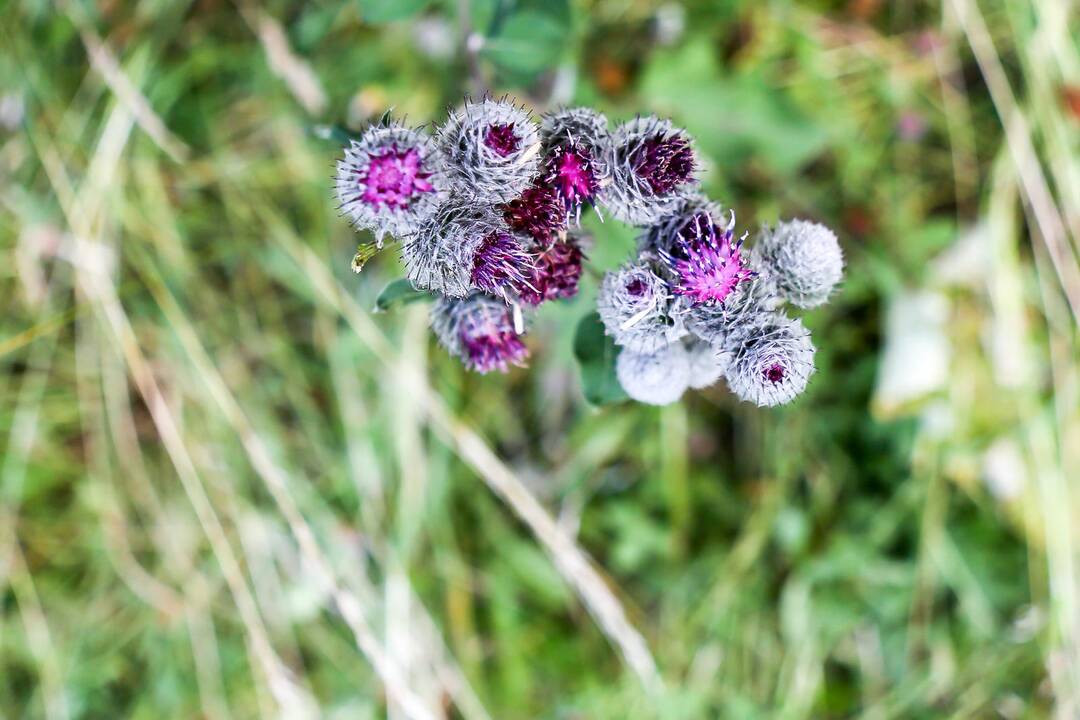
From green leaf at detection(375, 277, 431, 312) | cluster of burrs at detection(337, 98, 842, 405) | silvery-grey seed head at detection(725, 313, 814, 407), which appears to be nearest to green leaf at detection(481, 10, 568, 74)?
cluster of burrs at detection(337, 98, 842, 405)

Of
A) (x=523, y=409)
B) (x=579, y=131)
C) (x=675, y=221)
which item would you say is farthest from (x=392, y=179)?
(x=523, y=409)

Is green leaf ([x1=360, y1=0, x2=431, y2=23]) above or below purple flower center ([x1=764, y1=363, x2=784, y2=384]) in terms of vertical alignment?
above

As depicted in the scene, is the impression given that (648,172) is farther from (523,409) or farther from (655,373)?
(523,409)

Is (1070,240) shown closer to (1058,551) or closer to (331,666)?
(1058,551)

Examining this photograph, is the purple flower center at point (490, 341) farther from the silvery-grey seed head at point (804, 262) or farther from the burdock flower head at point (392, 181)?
the silvery-grey seed head at point (804, 262)

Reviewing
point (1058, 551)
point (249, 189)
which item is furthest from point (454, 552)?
point (1058, 551)

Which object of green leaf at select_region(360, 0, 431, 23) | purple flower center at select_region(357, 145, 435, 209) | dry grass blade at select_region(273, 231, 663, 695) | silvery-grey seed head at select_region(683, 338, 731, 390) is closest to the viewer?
purple flower center at select_region(357, 145, 435, 209)

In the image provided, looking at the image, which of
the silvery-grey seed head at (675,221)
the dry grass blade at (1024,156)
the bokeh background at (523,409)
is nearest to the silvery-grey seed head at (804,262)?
the silvery-grey seed head at (675,221)

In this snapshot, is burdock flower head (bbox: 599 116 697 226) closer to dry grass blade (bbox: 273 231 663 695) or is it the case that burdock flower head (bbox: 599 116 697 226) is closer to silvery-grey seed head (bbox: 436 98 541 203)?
silvery-grey seed head (bbox: 436 98 541 203)
